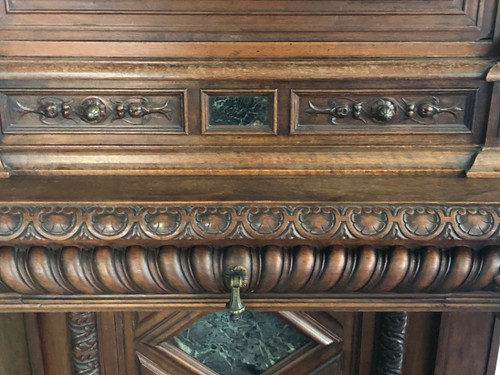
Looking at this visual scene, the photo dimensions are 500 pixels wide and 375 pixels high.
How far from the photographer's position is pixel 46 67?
0.58 meters

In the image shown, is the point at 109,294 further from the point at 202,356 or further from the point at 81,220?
the point at 202,356

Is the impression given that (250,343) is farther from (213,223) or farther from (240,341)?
(213,223)

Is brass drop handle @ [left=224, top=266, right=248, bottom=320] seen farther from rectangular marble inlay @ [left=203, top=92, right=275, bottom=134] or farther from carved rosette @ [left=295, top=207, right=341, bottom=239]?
rectangular marble inlay @ [left=203, top=92, right=275, bottom=134]

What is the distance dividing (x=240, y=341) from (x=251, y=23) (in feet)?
1.69

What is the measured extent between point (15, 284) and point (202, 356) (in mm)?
407

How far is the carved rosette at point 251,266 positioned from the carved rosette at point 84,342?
11.2 inches

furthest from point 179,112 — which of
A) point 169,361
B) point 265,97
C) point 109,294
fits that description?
point 169,361

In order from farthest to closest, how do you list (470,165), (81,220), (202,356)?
(202,356)
(470,165)
(81,220)

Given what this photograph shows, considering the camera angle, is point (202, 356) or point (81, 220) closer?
point (81, 220)

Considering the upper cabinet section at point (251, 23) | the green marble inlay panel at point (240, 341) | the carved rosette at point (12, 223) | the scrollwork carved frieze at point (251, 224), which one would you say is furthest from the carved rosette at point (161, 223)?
the green marble inlay panel at point (240, 341)

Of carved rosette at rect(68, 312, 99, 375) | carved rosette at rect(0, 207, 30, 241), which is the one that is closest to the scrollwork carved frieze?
carved rosette at rect(0, 207, 30, 241)

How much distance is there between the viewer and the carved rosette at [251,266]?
0.51 metres

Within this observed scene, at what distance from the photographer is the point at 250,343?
814 mm

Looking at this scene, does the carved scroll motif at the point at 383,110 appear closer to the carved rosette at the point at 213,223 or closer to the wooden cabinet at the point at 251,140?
the wooden cabinet at the point at 251,140
